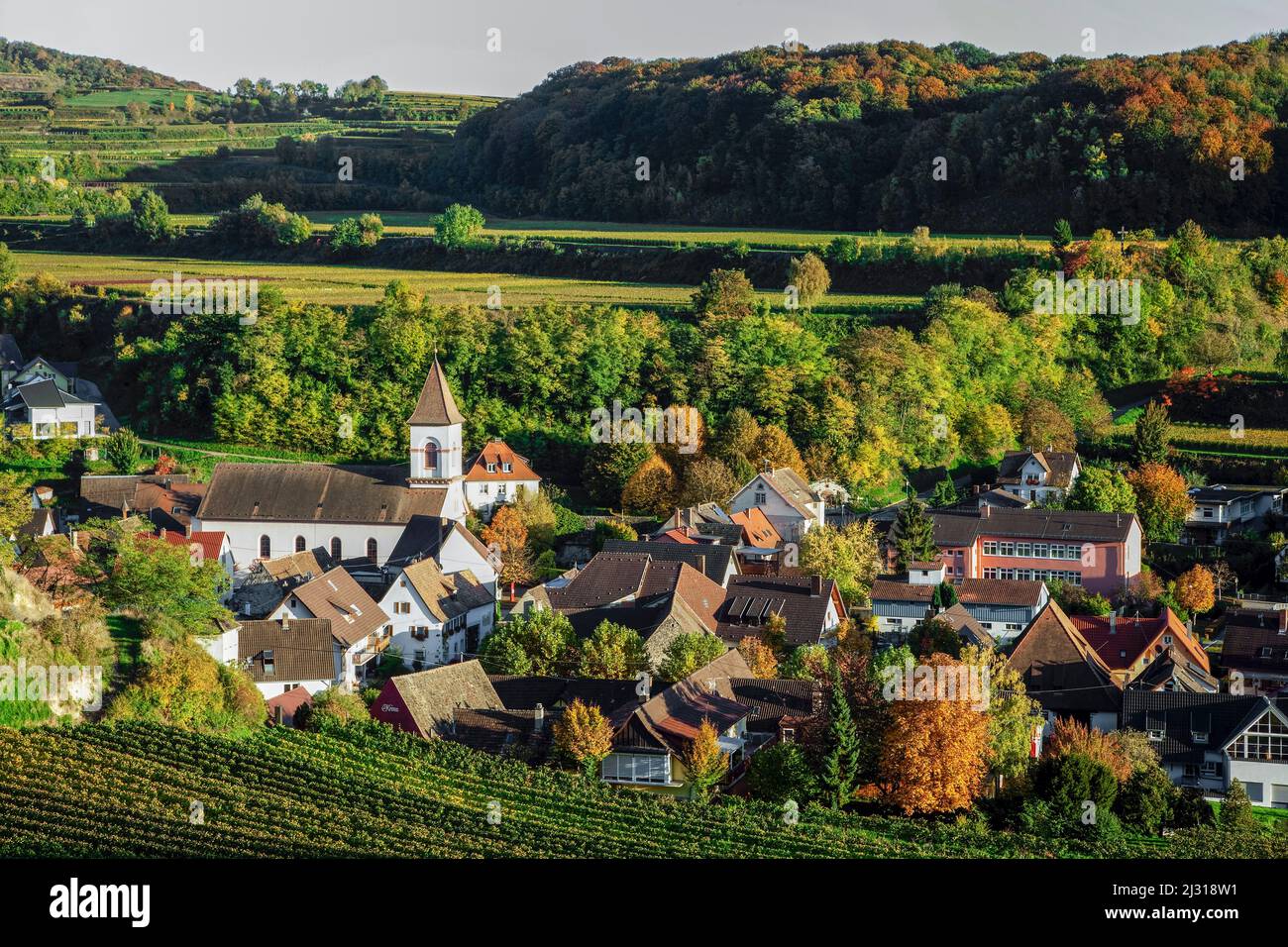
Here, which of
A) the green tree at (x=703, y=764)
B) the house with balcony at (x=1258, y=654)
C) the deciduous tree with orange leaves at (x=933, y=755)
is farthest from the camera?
the house with balcony at (x=1258, y=654)

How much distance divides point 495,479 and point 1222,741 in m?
20.3

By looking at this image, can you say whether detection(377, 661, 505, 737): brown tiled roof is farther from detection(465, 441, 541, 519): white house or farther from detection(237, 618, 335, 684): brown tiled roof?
detection(465, 441, 541, 519): white house

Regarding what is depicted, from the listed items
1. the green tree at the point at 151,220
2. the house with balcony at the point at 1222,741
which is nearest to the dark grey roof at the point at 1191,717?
the house with balcony at the point at 1222,741

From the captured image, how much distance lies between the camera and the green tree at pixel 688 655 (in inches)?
1310

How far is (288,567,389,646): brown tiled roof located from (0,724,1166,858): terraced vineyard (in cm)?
562

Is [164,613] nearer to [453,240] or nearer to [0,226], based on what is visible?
[453,240]

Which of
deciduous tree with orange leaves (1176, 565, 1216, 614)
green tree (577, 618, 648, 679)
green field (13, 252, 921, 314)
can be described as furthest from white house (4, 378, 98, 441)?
deciduous tree with orange leaves (1176, 565, 1216, 614)

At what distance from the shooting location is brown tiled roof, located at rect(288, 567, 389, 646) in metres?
35.3

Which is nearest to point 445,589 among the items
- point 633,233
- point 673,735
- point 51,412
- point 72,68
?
point 673,735

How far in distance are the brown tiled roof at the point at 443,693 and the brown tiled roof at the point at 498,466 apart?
13.2 metres

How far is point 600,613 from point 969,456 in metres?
18.1

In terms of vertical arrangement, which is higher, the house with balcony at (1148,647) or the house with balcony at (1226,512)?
the house with balcony at (1226,512)

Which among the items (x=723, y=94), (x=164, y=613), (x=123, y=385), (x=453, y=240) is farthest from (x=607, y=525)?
(x=723, y=94)

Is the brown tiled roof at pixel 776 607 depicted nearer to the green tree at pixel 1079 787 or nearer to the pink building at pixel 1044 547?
the pink building at pixel 1044 547
